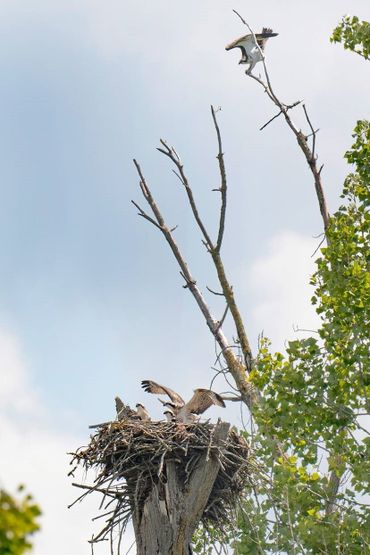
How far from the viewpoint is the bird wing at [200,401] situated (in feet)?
38.8

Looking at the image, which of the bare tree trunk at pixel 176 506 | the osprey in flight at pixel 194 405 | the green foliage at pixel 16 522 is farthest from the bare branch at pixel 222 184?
the green foliage at pixel 16 522

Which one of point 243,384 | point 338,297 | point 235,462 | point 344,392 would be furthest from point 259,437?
point 243,384

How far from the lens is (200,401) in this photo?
11.9 metres

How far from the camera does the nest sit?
1088cm

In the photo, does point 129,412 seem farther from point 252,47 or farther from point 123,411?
point 252,47

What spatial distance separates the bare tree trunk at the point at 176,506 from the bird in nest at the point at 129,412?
884mm

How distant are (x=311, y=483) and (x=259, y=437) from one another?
0.80 m

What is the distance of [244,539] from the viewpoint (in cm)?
1243

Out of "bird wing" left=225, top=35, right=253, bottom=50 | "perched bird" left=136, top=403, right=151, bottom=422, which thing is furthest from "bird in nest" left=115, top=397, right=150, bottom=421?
"bird wing" left=225, top=35, right=253, bottom=50

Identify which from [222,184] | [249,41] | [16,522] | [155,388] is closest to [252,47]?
[249,41]

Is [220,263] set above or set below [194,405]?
above

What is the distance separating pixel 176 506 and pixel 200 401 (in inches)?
58.0

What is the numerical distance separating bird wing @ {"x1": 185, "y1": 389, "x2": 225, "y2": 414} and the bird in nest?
0.54 metres

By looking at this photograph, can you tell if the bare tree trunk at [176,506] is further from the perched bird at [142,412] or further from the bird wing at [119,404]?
the bird wing at [119,404]
